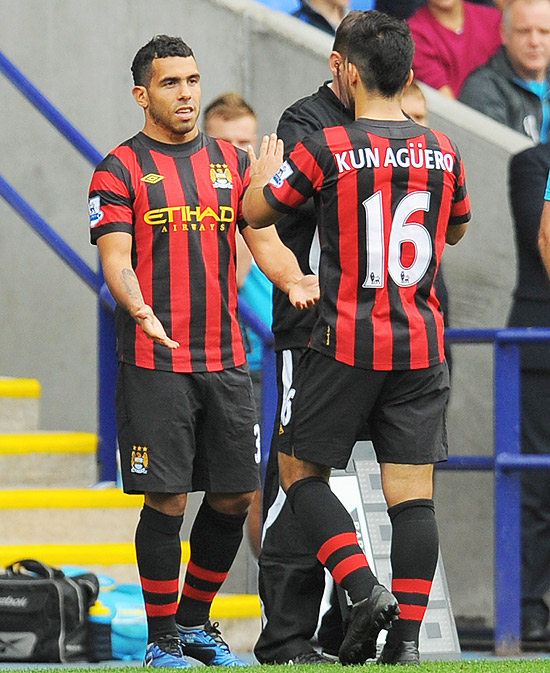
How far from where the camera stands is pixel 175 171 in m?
4.74

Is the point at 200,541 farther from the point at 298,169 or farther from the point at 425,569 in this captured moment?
the point at 298,169

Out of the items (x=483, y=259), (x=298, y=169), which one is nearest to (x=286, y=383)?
(x=298, y=169)

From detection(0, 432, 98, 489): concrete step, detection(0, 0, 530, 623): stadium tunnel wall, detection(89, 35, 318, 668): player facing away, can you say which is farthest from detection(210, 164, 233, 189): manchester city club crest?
detection(0, 432, 98, 489): concrete step

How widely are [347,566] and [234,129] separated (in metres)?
2.29

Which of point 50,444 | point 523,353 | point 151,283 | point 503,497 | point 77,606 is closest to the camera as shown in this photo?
point 151,283

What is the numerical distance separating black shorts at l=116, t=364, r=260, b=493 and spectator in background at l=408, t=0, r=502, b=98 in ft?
10.7

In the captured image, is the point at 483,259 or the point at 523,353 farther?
the point at 483,259

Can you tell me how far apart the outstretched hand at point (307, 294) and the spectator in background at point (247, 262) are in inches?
61.4

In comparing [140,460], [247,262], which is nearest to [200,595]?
[140,460]

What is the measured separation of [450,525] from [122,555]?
59.5 inches

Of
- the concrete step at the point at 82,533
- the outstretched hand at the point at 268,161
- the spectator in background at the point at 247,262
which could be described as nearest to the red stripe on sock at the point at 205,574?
the concrete step at the point at 82,533

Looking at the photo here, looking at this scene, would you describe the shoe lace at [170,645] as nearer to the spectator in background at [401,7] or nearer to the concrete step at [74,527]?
the concrete step at [74,527]

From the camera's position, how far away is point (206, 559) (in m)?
4.78

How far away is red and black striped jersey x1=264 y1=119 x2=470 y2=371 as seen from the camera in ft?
13.4
